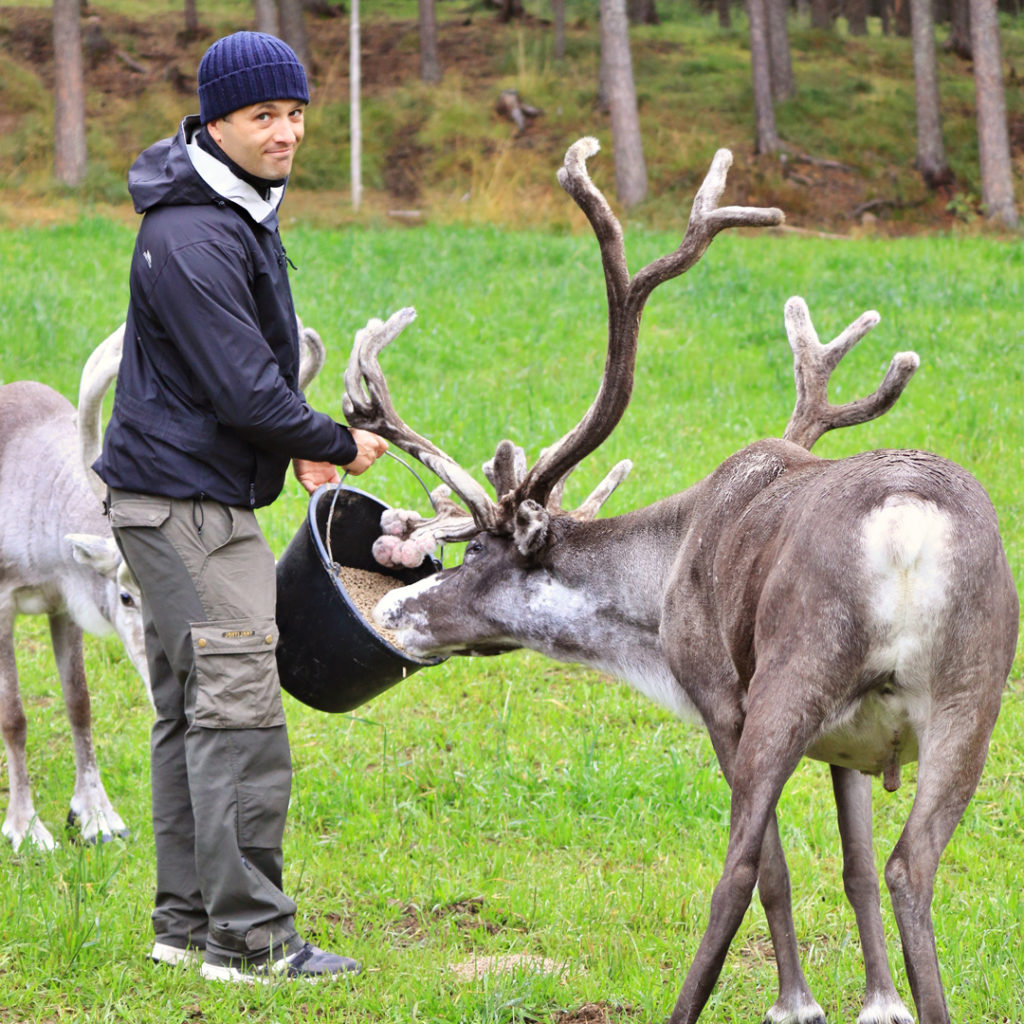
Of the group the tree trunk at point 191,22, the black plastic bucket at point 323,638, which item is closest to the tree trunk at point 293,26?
the tree trunk at point 191,22

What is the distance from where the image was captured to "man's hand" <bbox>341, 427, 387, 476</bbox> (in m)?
4.14

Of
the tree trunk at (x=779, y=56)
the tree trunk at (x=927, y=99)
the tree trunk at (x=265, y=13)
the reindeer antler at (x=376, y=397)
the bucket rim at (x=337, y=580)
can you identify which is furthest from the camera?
the tree trunk at (x=779, y=56)

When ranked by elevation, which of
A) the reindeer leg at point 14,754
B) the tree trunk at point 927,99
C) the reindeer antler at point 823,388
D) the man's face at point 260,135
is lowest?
the reindeer leg at point 14,754

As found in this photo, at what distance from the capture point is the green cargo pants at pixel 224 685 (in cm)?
382

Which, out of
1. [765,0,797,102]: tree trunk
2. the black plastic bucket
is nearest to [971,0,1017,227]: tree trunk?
[765,0,797,102]: tree trunk

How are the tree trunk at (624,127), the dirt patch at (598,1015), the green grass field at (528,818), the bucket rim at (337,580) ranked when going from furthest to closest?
the tree trunk at (624,127), the bucket rim at (337,580), the green grass field at (528,818), the dirt patch at (598,1015)

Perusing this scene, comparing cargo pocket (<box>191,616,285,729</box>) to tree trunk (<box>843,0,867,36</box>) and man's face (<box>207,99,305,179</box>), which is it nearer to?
man's face (<box>207,99,305,179</box>)

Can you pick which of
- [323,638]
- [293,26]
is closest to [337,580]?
[323,638]

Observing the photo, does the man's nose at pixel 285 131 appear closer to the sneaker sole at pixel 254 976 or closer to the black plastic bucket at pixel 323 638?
the black plastic bucket at pixel 323 638

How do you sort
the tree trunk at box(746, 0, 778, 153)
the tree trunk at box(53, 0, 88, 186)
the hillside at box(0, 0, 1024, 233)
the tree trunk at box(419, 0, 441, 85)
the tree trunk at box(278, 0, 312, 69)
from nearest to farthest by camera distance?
the tree trunk at box(53, 0, 88, 186), the hillside at box(0, 0, 1024, 233), the tree trunk at box(746, 0, 778, 153), the tree trunk at box(278, 0, 312, 69), the tree trunk at box(419, 0, 441, 85)

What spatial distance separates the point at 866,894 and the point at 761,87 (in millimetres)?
24191

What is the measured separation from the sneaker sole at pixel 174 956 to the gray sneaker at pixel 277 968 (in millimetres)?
71

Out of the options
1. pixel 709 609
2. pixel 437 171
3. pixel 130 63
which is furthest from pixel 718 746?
pixel 130 63

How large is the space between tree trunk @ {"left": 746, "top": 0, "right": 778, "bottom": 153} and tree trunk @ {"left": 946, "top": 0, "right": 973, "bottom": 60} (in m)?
9.65
